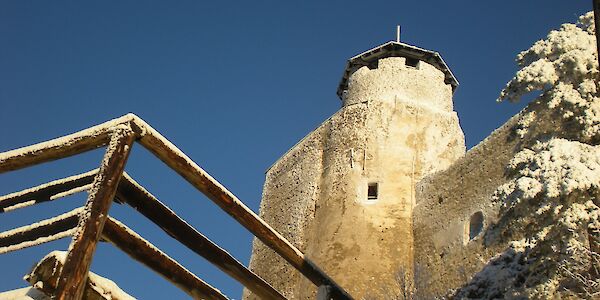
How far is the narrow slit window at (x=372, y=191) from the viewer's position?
18.1 meters

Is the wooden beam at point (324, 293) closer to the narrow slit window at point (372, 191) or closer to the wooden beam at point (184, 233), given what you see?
the wooden beam at point (184, 233)

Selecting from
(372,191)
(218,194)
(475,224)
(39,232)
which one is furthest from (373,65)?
(39,232)

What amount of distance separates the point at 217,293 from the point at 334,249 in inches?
489

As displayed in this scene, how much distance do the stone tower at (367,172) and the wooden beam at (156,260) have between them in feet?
37.4

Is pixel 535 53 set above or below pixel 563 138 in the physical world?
above

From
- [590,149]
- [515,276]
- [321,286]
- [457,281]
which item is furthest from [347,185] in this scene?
[321,286]

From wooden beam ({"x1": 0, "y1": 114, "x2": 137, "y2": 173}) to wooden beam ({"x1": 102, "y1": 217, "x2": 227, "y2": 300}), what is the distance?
0.54 m

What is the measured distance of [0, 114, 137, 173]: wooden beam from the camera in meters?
4.12

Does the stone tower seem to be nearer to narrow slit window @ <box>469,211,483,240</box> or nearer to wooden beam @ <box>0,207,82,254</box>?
narrow slit window @ <box>469,211,483,240</box>

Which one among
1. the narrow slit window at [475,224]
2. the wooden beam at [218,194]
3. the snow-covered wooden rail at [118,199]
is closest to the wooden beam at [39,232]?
the snow-covered wooden rail at [118,199]

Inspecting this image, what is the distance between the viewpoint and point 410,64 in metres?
21.8

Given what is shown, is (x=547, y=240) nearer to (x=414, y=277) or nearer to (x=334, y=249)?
(x=414, y=277)

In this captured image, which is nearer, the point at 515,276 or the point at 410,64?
the point at 515,276

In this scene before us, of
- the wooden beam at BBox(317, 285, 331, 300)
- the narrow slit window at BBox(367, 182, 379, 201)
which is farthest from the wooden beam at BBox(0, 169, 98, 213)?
the narrow slit window at BBox(367, 182, 379, 201)
